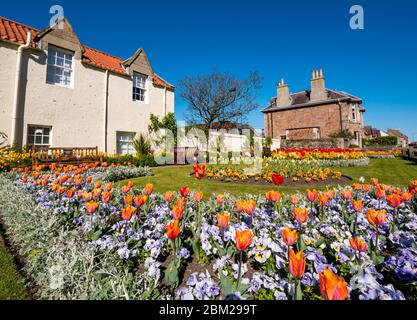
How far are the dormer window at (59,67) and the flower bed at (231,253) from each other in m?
11.1

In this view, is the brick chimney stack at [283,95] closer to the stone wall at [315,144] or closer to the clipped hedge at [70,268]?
the stone wall at [315,144]

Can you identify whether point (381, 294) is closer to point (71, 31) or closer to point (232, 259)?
point (232, 259)

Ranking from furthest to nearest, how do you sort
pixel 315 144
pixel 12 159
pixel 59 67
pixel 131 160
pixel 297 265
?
1. pixel 315 144
2. pixel 131 160
3. pixel 59 67
4. pixel 12 159
5. pixel 297 265

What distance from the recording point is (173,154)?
1616cm

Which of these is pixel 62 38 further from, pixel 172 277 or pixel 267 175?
pixel 172 277

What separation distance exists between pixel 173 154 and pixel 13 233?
523 inches

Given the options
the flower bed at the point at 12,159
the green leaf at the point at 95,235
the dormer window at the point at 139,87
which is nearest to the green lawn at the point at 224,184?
the green leaf at the point at 95,235

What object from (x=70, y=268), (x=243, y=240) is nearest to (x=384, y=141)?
(x=243, y=240)

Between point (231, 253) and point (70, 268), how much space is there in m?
1.30

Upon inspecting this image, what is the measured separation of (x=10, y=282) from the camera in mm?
1917

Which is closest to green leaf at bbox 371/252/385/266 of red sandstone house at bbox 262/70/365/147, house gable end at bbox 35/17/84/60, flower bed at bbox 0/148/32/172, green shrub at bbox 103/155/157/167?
flower bed at bbox 0/148/32/172

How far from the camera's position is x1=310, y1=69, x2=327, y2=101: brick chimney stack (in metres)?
29.0
